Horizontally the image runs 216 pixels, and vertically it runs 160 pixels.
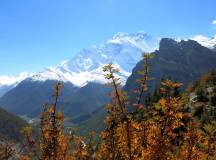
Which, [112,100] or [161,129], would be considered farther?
[112,100]

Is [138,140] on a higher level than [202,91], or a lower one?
lower

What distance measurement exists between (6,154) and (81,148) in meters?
3.88

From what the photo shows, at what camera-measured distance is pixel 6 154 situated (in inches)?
659

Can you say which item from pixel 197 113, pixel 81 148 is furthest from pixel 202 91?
pixel 81 148

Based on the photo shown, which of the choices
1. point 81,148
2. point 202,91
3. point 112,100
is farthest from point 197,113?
point 112,100

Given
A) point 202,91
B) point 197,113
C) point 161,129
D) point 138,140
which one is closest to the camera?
point 161,129

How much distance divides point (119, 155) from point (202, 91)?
86829 millimetres

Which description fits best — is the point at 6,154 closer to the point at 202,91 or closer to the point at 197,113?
the point at 197,113

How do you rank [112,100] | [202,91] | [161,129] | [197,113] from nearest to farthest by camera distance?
[161,129]
[112,100]
[197,113]
[202,91]

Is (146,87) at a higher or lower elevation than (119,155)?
higher

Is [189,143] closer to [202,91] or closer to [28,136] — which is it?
[28,136]

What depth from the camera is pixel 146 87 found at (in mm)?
12391

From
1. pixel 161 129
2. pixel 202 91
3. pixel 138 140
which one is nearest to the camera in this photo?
pixel 161 129

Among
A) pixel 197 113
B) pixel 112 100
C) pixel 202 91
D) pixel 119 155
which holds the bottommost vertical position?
pixel 119 155
